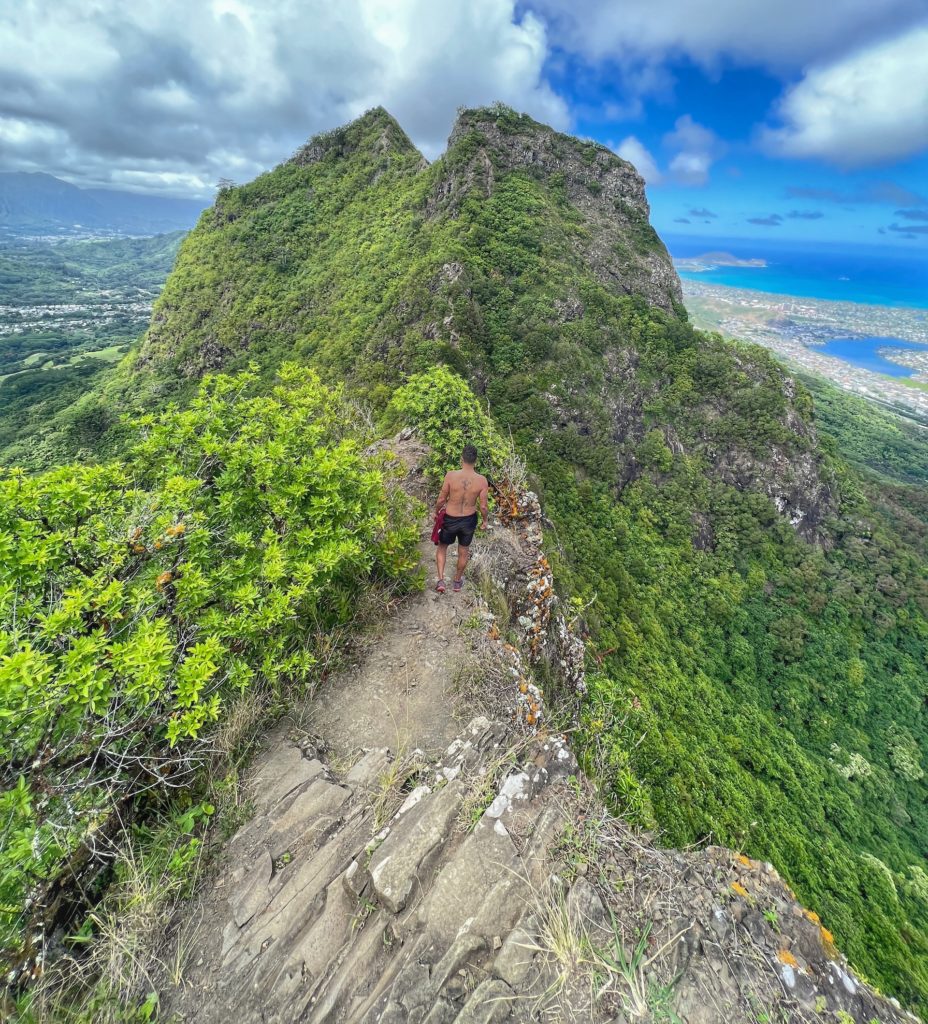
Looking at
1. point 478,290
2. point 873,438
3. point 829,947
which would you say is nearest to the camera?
point 829,947

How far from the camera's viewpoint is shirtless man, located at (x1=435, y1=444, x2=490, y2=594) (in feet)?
21.4

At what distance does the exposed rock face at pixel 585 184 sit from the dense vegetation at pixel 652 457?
11.7 inches

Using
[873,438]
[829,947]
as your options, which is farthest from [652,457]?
[873,438]

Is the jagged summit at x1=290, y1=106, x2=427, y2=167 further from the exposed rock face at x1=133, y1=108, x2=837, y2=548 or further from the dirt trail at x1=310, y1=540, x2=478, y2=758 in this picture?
the dirt trail at x1=310, y1=540, x2=478, y2=758

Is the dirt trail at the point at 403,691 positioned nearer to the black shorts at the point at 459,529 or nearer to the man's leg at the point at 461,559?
the man's leg at the point at 461,559

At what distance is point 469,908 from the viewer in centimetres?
316

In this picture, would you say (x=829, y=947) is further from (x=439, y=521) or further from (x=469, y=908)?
(x=439, y=521)

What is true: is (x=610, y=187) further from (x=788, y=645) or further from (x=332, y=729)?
(x=332, y=729)

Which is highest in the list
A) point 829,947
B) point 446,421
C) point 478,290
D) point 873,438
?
point 478,290

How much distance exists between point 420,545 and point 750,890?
590 cm

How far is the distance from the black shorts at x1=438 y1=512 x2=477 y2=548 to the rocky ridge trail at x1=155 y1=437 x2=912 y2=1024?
8.95ft

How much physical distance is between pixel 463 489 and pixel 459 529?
617 millimetres

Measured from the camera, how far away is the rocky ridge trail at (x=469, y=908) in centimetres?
278

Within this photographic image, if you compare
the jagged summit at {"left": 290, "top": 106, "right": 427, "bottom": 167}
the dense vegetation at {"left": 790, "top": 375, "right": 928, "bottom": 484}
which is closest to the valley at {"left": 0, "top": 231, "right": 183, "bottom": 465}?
the jagged summit at {"left": 290, "top": 106, "right": 427, "bottom": 167}
